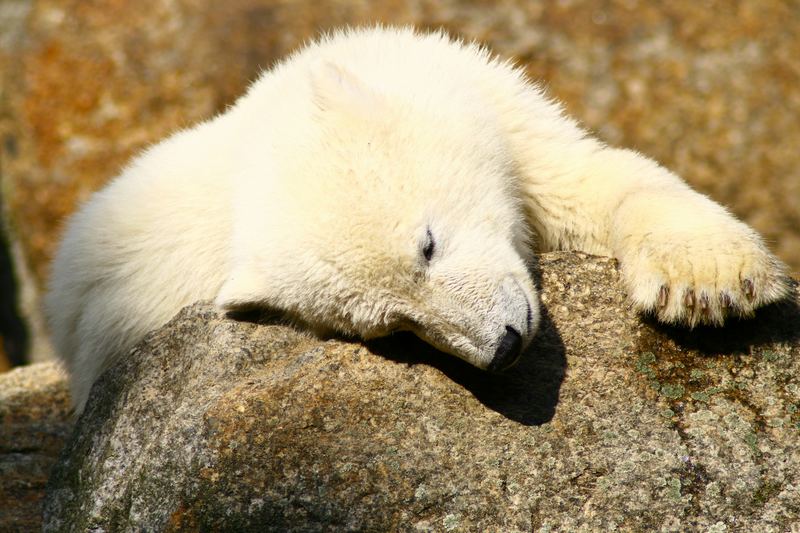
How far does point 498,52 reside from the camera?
7223 mm

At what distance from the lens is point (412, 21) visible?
728 cm

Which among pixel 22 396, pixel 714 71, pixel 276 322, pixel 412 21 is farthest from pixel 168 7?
pixel 276 322

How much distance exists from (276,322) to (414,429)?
0.77 metres

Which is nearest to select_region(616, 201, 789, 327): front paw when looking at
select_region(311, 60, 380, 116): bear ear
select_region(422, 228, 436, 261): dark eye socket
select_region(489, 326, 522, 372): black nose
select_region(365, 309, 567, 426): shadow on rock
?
select_region(365, 309, 567, 426): shadow on rock

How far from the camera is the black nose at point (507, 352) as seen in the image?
2.84 meters

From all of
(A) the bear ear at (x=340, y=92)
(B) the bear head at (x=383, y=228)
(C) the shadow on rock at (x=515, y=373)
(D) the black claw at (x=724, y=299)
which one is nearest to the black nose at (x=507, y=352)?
(B) the bear head at (x=383, y=228)

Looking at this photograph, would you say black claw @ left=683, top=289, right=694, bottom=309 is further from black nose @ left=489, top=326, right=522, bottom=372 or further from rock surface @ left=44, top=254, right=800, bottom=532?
black nose @ left=489, top=326, right=522, bottom=372

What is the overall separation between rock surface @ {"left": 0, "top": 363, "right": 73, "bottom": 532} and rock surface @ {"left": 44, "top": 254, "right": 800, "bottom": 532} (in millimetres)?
789

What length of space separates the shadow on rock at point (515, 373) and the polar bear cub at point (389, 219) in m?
0.12

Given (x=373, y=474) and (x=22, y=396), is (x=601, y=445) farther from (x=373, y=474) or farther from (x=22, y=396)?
(x=22, y=396)

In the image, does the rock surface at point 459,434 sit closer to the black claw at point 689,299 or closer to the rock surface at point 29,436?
the black claw at point 689,299

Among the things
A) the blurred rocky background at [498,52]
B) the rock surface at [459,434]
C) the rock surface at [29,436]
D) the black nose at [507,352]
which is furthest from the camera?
the blurred rocky background at [498,52]

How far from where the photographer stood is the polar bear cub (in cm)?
298

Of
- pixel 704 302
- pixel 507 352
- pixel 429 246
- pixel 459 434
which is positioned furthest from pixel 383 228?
pixel 704 302
